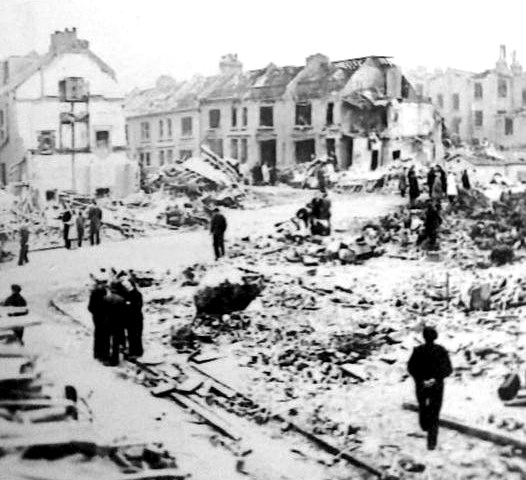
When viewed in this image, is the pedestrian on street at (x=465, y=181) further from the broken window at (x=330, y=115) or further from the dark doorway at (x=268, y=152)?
the dark doorway at (x=268, y=152)

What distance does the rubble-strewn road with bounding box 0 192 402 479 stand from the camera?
2.87 metres

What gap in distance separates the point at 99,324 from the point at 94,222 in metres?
0.70

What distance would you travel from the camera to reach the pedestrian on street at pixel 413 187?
4.28m

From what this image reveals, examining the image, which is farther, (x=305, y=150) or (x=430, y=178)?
(x=430, y=178)

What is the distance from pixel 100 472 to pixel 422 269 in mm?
1822

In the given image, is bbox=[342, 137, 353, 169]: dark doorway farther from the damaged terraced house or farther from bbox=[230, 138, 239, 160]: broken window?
bbox=[230, 138, 239, 160]: broken window

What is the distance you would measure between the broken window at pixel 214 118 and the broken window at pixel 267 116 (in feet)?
0.86

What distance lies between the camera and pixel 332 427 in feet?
9.62

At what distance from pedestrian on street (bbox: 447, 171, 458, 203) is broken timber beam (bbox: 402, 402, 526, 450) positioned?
188 centimetres

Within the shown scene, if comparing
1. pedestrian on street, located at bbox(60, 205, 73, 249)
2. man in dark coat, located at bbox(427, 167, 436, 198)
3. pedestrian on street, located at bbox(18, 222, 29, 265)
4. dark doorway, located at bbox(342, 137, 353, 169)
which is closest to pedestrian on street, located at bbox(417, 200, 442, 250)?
man in dark coat, located at bbox(427, 167, 436, 198)

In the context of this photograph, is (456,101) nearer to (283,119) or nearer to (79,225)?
(283,119)

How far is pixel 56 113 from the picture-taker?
12.4 feet

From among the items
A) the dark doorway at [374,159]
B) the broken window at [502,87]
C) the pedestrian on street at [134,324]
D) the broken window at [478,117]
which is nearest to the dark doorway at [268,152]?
the dark doorway at [374,159]

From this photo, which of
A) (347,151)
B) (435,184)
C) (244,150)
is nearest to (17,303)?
(244,150)
